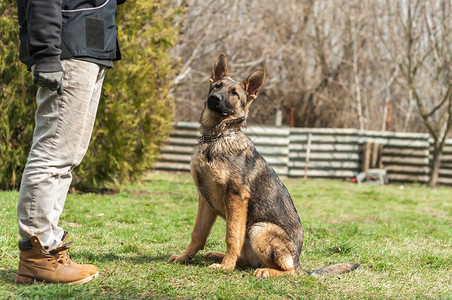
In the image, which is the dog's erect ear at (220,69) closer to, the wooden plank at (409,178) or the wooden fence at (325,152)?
the wooden fence at (325,152)

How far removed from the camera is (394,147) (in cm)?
1533

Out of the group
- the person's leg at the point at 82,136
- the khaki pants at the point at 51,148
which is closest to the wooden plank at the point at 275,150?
the person's leg at the point at 82,136

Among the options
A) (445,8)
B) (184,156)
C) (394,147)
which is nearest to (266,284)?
(184,156)

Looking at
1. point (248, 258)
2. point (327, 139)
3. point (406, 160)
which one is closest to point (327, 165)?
point (327, 139)

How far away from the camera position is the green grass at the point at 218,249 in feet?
11.2

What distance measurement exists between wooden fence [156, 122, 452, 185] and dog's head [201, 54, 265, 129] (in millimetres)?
10061

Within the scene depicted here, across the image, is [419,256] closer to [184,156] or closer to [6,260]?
[6,260]

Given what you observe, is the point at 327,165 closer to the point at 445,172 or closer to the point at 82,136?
the point at 445,172

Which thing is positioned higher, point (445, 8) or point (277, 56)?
point (445, 8)

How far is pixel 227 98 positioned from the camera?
4402mm

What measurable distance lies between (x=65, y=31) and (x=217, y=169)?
66.9 inches

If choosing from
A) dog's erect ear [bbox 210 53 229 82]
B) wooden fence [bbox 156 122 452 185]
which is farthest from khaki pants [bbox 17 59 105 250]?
wooden fence [bbox 156 122 452 185]

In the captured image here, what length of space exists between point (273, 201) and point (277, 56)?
14.7 metres

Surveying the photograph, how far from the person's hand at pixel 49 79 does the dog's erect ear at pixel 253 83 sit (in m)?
2.02
